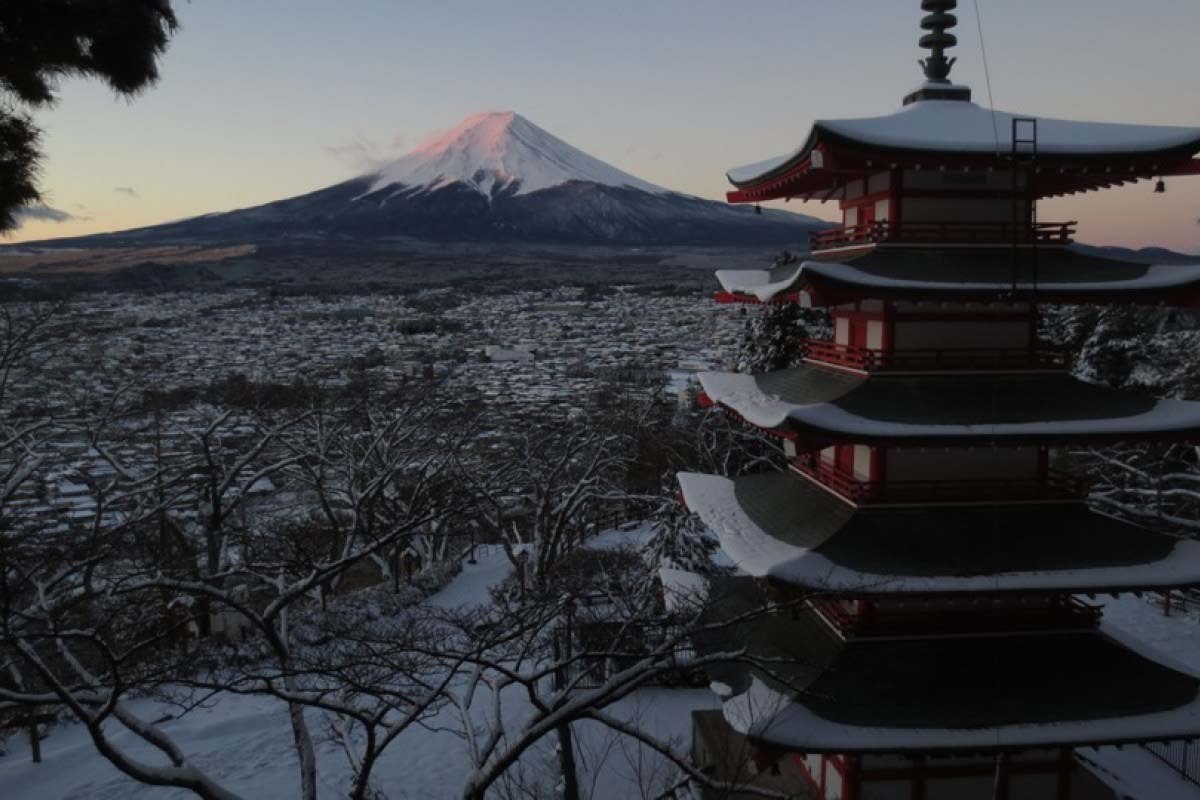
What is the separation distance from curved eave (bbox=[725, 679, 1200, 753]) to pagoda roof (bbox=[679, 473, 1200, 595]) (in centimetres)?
151

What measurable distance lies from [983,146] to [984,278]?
1.56m

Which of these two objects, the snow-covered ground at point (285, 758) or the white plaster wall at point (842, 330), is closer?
the white plaster wall at point (842, 330)

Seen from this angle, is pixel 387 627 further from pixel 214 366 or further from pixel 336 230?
pixel 336 230

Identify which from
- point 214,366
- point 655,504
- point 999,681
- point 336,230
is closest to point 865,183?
point 999,681

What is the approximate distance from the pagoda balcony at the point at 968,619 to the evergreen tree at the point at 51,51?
947 cm

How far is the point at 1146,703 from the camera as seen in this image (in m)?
9.19

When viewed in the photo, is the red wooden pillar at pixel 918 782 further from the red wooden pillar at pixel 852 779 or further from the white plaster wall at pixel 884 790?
the red wooden pillar at pixel 852 779

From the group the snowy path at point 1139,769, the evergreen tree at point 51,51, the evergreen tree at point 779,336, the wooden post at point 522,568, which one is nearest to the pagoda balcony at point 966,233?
the snowy path at point 1139,769

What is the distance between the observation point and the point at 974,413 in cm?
959

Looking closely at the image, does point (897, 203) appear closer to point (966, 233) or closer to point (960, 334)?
point (966, 233)

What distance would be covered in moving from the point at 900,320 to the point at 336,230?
677ft

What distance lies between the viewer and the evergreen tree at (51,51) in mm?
4230

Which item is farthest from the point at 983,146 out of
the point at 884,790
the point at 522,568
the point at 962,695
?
the point at 522,568

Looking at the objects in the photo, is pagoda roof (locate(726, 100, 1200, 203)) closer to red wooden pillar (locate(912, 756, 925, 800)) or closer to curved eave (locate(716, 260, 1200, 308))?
curved eave (locate(716, 260, 1200, 308))
